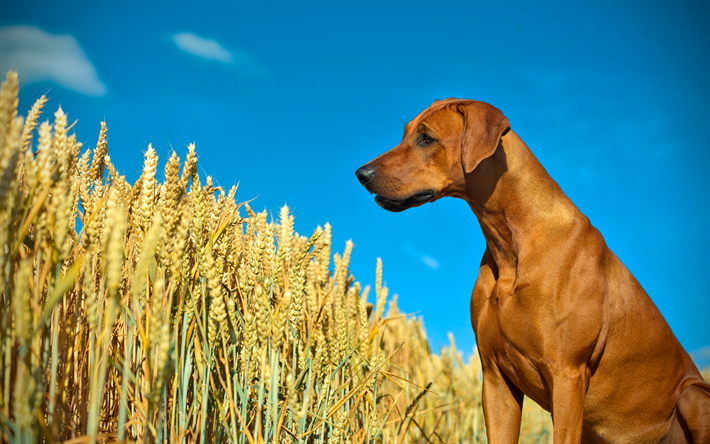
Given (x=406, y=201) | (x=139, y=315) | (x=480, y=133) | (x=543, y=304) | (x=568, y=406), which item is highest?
(x=480, y=133)

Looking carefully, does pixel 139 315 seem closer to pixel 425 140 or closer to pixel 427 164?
pixel 427 164

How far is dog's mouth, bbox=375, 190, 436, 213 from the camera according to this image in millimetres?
2682

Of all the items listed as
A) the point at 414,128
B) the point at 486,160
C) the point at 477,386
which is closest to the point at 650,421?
the point at 486,160

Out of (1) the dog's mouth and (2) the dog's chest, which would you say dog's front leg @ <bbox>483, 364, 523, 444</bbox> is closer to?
(2) the dog's chest

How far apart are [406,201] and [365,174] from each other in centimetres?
30

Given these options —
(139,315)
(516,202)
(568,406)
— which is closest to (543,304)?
(568,406)

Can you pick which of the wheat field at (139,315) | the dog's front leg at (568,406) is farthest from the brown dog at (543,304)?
the wheat field at (139,315)

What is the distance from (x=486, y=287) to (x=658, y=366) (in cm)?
105

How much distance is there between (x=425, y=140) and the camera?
9.06 ft

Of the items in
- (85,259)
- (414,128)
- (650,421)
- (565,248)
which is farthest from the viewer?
(414,128)

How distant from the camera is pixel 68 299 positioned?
68.5 inches

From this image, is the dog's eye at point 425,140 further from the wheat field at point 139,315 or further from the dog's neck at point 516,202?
the wheat field at point 139,315

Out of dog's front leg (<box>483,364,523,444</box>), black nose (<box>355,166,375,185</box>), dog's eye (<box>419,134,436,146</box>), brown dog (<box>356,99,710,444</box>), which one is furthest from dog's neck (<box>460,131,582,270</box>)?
dog's front leg (<box>483,364,523,444</box>)

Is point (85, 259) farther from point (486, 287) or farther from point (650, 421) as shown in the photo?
point (650, 421)
